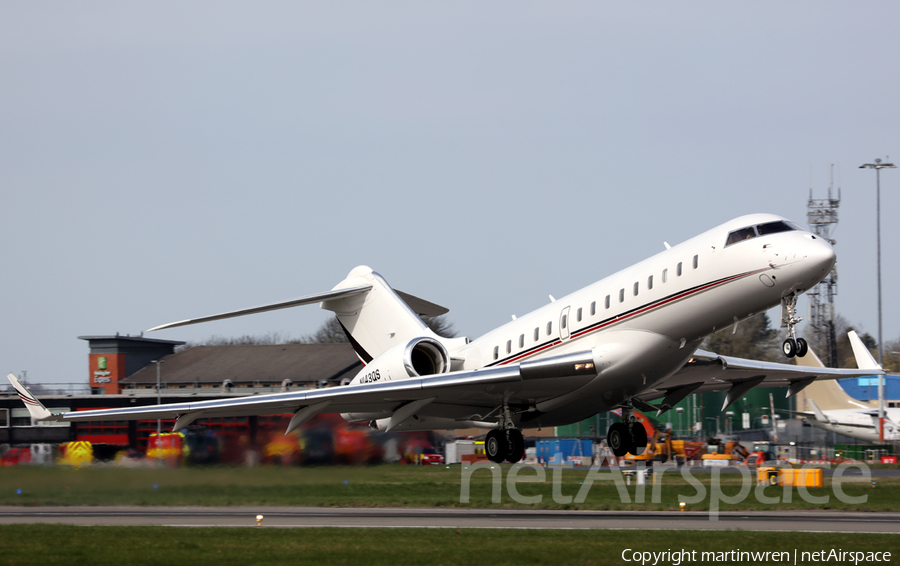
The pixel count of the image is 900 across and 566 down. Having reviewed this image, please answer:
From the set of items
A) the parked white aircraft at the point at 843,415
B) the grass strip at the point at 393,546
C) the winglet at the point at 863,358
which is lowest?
the grass strip at the point at 393,546

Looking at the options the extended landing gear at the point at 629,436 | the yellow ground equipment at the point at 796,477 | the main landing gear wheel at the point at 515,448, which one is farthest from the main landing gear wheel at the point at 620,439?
the yellow ground equipment at the point at 796,477

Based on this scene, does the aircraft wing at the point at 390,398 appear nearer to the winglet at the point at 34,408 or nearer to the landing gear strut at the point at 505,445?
the winglet at the point at 34,408

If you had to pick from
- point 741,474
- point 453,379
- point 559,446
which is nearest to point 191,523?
point 453,379

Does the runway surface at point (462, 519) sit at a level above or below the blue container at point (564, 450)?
above

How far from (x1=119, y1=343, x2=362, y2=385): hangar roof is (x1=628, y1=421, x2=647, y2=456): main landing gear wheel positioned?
43.9 meters

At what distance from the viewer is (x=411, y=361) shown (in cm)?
2250

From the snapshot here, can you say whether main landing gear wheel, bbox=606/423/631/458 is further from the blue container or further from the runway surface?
the blue container

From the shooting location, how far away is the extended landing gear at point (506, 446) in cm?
2144

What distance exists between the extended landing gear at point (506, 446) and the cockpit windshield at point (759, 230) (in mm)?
6623

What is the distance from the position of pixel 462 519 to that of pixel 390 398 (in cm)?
331

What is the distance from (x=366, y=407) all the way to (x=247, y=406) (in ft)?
9.53

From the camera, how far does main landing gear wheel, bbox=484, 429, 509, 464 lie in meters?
21.4

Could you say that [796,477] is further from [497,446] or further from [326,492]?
[326,492]

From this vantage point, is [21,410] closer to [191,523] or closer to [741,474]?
[191,523]
